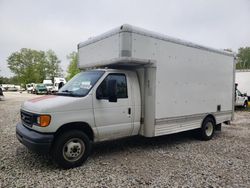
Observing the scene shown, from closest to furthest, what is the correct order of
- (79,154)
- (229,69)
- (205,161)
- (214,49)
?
(79,154), (205,161), (214,49), (229,69)

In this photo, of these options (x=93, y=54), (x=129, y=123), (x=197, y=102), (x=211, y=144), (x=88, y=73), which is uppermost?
(x=93, y=54)

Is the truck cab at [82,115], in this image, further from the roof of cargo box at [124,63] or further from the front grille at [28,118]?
the roof of cargo box at [124,63]

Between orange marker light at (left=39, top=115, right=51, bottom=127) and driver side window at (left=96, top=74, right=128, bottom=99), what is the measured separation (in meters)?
1.17

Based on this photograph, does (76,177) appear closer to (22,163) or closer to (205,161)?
(22,163)

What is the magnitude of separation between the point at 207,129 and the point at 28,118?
5.42 meters

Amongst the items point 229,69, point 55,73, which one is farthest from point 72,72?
point 229,69

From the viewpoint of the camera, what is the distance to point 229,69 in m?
7.31

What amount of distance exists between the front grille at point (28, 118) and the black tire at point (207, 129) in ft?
16.3

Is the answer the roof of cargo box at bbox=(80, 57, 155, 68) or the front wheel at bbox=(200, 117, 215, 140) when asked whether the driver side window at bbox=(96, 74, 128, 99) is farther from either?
the front wheel at bbox=(200, 117, 215, 140)

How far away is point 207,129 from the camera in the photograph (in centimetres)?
671

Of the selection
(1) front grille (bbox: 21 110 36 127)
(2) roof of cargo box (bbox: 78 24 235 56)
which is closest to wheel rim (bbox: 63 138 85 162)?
(1) front grille (bbox: 21 110 36 127)

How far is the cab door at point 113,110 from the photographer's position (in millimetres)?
4535

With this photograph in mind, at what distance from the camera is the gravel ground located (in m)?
3.71

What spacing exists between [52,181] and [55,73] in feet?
228
